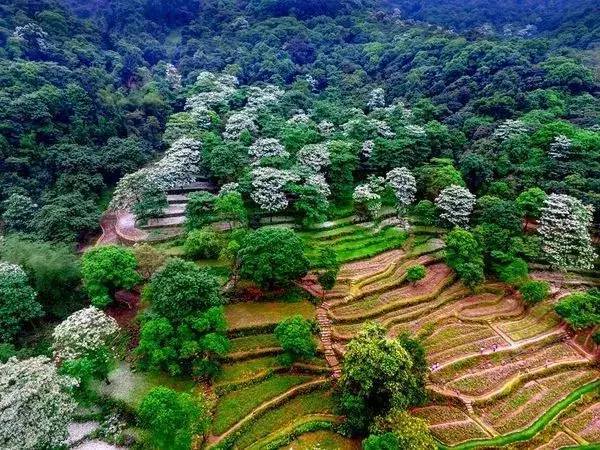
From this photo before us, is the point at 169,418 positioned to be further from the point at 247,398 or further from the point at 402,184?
the point at 402,184

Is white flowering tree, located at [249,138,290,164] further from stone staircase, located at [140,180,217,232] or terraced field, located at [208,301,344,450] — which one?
terraced field, located at [208,301,344,450]

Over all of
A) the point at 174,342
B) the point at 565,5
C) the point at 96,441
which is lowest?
the point at 96,441

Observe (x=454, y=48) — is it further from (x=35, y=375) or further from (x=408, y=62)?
(x=35, y=375)

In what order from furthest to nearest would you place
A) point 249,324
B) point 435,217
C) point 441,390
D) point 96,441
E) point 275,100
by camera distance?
1. point 275,100
2. point 435,217
3. point 249,324
4. point 441,390
5. point 96,441

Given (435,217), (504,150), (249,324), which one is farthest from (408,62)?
(249,324)

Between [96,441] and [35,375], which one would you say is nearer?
[35,375]

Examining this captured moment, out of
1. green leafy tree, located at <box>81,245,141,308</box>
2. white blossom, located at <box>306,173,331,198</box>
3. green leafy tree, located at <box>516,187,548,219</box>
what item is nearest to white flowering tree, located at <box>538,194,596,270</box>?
green leafy tree, located at <box>516,187,548,219</box>

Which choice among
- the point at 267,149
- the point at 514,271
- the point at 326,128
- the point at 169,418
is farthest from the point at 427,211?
the point at 169,418
